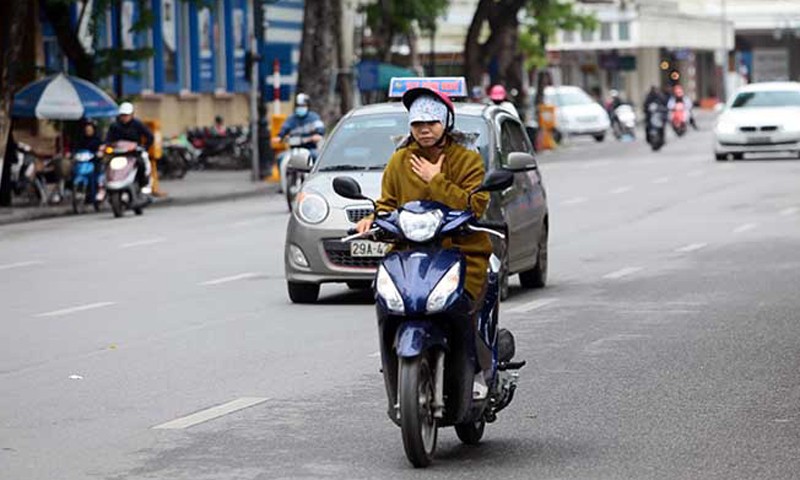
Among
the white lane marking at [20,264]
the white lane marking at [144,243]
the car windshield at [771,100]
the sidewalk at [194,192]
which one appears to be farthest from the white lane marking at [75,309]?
the car windshield at [771,100]

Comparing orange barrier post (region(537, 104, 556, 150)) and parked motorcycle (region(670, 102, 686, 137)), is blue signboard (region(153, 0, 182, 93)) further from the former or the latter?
parked motorcycle (region(670, 102, 686, 137))

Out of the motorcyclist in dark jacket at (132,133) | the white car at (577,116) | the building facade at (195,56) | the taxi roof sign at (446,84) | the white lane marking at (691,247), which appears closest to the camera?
the taxi roof sign at (446,84)

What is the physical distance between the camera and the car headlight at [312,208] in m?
17.6

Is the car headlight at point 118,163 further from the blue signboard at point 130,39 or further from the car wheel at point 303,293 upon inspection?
the blue signboard at point 130,39

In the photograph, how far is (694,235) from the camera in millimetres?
25203

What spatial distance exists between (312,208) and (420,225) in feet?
27.9

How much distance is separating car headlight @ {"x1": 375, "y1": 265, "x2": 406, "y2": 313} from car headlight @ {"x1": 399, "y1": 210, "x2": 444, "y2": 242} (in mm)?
194

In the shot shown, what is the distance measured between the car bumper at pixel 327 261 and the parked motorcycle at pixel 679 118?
52255 millimetres

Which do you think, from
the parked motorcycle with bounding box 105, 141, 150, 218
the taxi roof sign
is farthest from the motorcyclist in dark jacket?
the taxi roof sign

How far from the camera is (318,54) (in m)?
45.5

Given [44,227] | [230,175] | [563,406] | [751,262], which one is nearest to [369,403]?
[563,406]

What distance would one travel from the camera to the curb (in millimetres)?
32750

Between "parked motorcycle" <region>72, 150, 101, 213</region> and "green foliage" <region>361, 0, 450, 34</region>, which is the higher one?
"green foliage" <region>361, 0, 450, 34</region>

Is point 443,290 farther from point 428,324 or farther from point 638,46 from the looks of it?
point 638,46
